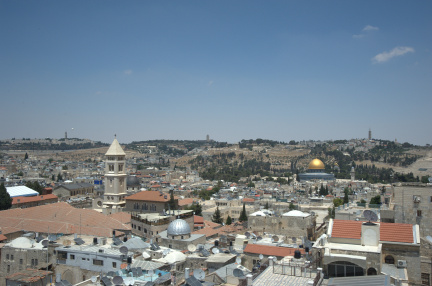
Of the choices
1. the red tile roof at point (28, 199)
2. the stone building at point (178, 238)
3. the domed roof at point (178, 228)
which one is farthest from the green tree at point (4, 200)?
the domed roof at point (178, 228)

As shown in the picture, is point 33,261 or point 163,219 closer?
point 33,261

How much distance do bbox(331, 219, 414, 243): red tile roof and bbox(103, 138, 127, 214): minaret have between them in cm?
3300

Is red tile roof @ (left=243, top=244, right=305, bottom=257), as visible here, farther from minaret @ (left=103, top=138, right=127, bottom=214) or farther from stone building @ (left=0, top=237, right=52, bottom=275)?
minaret @ (left=103, top=138, right=127, bottom=214)

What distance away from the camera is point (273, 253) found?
74.8ft

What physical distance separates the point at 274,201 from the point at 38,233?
40.4 meters

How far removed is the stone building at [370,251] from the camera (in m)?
13.3

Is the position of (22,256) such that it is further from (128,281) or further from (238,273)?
(238,273)

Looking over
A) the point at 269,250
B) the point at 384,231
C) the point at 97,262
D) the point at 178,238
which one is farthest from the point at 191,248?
the point at 384,231

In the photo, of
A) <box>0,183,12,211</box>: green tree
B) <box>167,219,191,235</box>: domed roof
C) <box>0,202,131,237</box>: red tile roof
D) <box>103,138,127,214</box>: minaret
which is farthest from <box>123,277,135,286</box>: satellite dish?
<box>0,183,12,211</box>: green tree

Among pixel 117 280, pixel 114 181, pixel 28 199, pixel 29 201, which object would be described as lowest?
pixel 29 201

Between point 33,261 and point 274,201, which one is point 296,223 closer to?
point 33,261

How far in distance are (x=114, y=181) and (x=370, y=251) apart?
35659 millimetres

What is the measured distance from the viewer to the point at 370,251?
13484mm

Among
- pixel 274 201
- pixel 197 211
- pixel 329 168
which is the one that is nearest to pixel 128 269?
pixel 197 211
